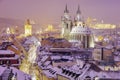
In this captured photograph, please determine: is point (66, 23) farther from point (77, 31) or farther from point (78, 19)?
point (77, 31)

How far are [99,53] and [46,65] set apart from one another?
7623mm

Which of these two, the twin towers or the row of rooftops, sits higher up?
the twin towers

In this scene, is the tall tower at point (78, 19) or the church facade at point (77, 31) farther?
the tall tower at point (78, 19)

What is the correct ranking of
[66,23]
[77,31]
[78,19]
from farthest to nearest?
1. [78,19]
2. [66,23]
3. [77,31]

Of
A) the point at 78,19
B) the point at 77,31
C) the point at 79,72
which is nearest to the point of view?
the point at 79,72

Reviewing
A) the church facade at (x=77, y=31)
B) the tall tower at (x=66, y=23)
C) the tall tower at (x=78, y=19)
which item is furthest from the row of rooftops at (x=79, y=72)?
the tall tower at (x=78, y=19)

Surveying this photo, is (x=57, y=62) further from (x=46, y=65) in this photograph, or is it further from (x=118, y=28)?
(x=118, y=28)

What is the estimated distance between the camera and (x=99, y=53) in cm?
4162

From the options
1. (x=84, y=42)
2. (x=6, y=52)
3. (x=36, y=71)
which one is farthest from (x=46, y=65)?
(x=84, y=42)

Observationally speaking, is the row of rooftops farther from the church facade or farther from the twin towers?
the twin towers

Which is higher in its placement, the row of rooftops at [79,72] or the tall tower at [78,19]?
the tall tower at [78,19]

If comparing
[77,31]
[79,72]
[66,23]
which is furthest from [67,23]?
[79,72]

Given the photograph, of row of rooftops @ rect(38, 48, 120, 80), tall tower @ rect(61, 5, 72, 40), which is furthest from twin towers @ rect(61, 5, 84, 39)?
row of rooftops @ rect(38, 48, 120, 80)

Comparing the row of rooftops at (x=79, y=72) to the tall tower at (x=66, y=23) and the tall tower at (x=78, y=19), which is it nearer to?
the tall tower at (x=66, y=23)
